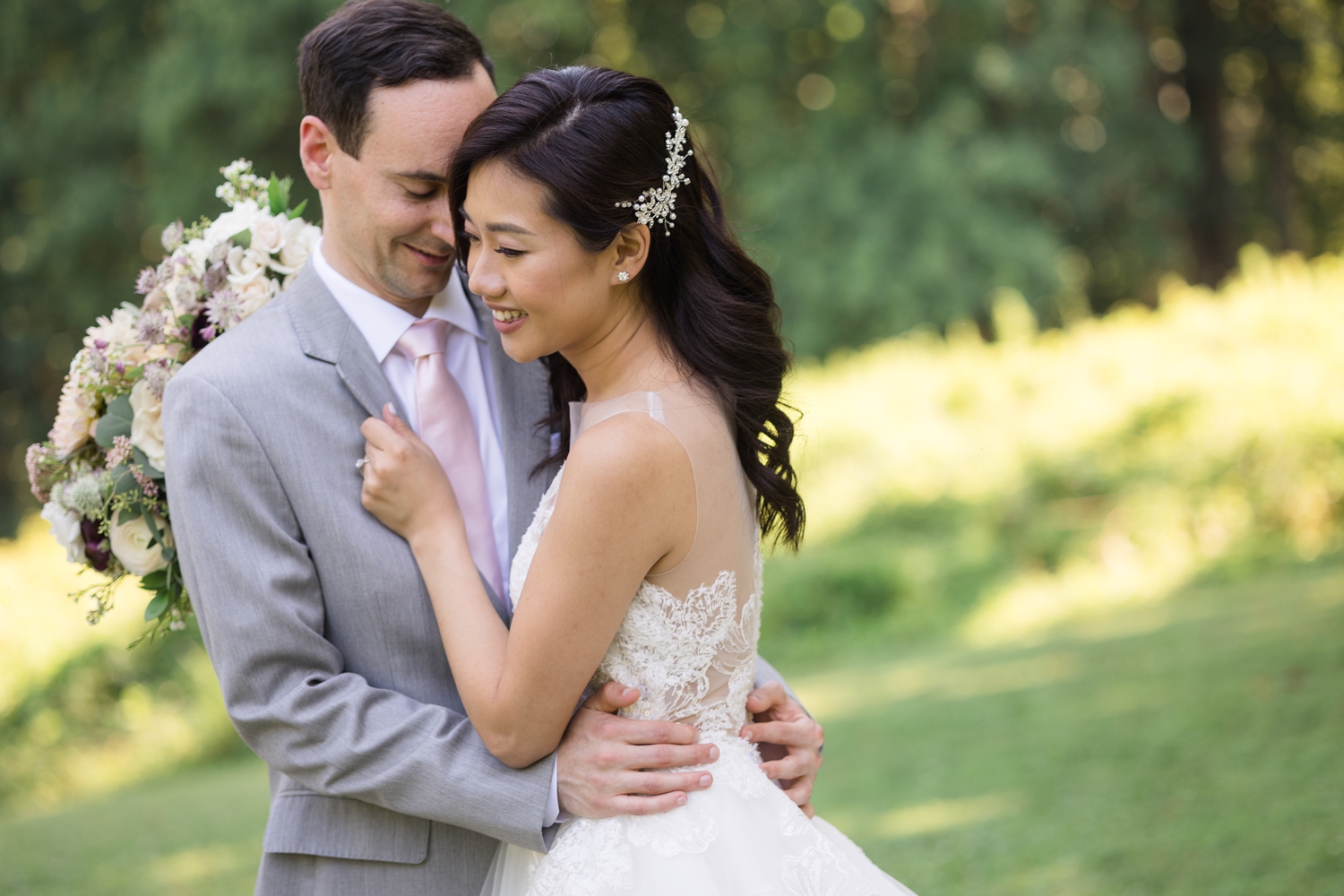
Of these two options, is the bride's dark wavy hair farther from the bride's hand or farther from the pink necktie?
the bride's hand

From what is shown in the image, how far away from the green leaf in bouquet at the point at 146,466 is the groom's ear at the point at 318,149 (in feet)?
2.30

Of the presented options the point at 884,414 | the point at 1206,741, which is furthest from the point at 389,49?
the point at 884,414

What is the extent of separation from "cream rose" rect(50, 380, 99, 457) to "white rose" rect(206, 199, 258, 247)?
17.8 inches

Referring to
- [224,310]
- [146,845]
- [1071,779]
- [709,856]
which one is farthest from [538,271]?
[146,845]

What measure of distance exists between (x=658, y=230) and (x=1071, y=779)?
4.88m

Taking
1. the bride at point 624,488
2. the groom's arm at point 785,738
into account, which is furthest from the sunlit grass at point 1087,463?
the bride at point 624,488

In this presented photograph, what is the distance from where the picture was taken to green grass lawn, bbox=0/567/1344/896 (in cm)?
523

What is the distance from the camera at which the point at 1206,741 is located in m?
6.27

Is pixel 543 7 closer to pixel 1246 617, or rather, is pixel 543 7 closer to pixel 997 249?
pixel 997 249

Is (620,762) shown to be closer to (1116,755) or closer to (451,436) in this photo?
(451,436)

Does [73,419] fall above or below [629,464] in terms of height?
above

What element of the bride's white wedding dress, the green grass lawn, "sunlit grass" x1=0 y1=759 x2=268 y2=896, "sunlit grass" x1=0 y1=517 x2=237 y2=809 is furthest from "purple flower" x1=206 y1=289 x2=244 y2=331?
"sunlit grass" x1=0 y1=517 x2=237 y2=809

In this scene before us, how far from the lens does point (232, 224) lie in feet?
9.29

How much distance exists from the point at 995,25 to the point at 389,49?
18.3 meters
